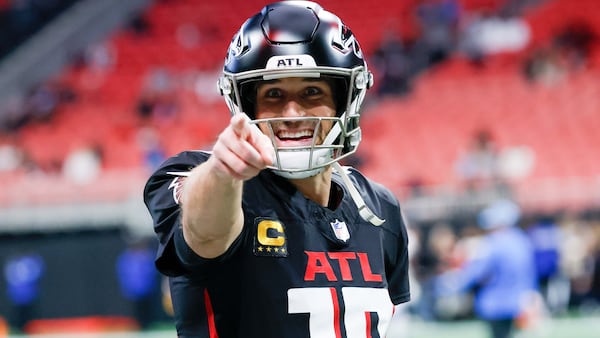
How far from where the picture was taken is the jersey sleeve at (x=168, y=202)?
225 centimetres

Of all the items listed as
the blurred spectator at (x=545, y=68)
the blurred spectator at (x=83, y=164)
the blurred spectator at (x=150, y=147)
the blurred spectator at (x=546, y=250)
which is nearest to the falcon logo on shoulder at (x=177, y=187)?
the blurred spectator at (x=546, y=250)

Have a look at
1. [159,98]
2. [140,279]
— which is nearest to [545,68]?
[159,98]

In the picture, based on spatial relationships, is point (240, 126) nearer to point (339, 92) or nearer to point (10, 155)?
point (339, 92)

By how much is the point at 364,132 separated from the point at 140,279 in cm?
488

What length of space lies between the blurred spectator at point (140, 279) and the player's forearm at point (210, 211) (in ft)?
33.0

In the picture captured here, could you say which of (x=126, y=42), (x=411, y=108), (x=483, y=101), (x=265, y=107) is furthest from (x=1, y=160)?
(x=265, y=107)

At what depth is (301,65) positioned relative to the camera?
2396 millimetres

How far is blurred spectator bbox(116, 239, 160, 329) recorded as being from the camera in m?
12.2

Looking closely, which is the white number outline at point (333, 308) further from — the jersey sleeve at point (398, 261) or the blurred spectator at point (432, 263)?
the blurred spectator at point (432, 263)

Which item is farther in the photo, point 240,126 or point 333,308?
point 333,308

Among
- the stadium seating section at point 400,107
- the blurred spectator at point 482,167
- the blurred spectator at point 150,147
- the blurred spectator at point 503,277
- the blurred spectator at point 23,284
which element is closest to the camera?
the blurred spectator at point 503,277

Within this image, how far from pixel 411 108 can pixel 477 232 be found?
199 inches

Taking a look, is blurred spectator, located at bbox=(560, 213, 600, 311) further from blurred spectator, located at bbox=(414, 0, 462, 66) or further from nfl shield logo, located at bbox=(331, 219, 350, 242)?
nfl shield logo, located at bbox=(331, 219, 350, 242)

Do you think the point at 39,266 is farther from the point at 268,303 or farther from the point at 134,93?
the point at 268,303
